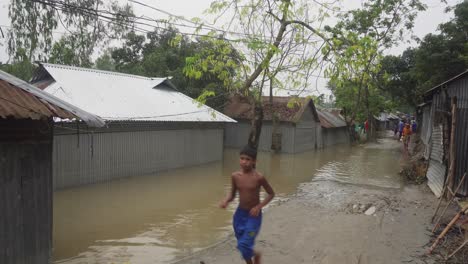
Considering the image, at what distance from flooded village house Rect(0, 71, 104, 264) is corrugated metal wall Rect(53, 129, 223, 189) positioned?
4090 mm

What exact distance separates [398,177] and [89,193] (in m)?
12.2

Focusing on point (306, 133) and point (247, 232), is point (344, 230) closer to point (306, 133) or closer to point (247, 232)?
point (247, 232)

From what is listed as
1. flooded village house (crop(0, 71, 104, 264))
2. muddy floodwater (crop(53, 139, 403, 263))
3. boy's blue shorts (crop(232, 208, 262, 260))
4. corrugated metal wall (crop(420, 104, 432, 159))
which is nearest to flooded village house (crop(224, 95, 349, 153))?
muddy floodwater (crop(53, 139, 403, 263))

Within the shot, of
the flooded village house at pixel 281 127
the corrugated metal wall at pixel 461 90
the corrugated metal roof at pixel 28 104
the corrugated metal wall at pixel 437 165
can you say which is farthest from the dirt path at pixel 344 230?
the flooded village house at pixel 281 127

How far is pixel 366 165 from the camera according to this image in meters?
19.4

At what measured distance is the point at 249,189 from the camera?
14.5 feet

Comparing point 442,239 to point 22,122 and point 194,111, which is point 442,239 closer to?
point 22,122

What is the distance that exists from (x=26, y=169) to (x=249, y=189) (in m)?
3.13

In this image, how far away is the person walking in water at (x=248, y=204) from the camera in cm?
432

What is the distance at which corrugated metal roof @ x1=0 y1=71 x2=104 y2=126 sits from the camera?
428 cm

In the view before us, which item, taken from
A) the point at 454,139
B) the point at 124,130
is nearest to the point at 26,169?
the point at 124,130

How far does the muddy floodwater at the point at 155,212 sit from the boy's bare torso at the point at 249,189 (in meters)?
2.80

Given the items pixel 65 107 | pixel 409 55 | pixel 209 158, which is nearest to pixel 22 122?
pixel 65 107

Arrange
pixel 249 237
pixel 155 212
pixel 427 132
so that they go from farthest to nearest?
pixel 427 132
pixel 155 212
pixel 249 237
